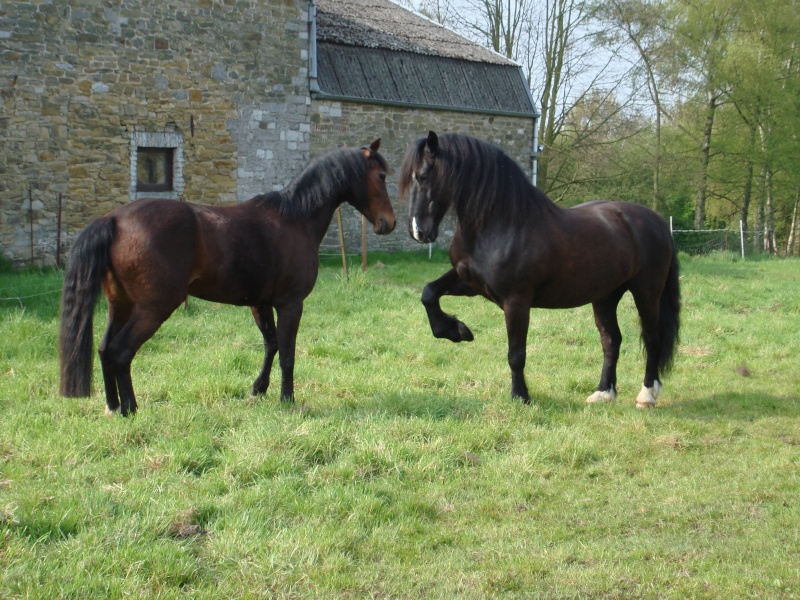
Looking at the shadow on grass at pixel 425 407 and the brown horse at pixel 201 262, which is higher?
the brown horse at pixel 201 262

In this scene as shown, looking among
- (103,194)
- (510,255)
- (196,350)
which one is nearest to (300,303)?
(510,255)

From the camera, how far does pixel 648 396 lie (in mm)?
6676

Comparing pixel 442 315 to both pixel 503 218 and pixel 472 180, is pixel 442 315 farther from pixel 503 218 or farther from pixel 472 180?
pixel 472 180

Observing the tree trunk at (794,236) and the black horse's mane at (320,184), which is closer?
the black horse's mane at (320,184)

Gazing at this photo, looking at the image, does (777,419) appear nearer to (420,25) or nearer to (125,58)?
(125,58)

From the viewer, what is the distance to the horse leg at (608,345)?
6783 millimetres

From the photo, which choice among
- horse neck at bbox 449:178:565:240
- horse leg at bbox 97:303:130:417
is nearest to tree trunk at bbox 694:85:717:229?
horse neck at bbox 449:178:565:240

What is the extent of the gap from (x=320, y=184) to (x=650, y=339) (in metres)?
3.36

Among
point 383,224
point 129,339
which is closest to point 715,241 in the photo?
point 383,224

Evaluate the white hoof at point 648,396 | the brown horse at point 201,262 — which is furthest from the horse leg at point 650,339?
the brown horse at point 201,262

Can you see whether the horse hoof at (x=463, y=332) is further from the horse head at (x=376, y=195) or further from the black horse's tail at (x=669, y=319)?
the black horse's tail at (x=669, y=319)

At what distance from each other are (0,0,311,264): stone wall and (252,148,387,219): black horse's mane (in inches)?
414

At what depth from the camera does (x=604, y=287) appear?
6.55 metres

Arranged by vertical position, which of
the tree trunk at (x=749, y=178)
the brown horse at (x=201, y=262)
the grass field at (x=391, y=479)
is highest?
the tree trunk at (x=749, y=178)
